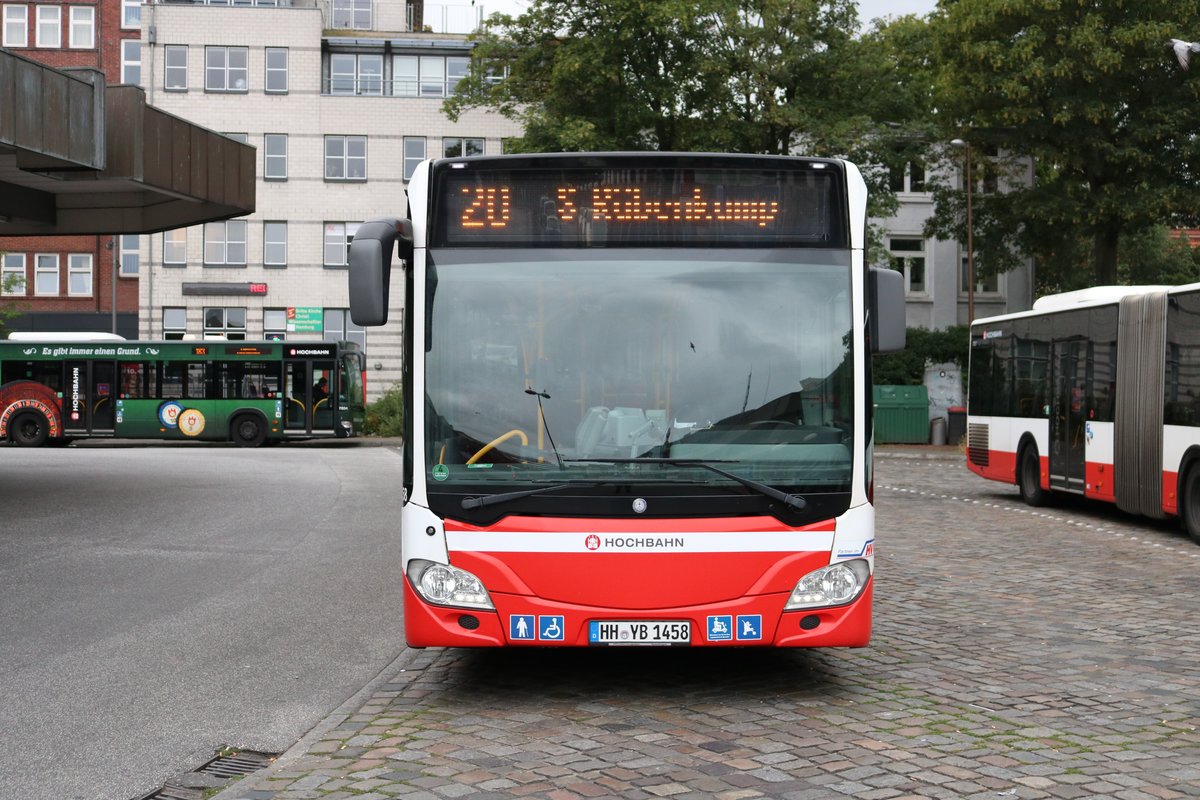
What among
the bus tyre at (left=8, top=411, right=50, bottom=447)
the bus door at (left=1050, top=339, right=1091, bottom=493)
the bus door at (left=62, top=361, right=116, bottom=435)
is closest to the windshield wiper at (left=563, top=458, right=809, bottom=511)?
the bus door at (left=1050, top=339, right=1091, bottom=493)

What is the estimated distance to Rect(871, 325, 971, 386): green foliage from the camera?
44406 millimetres

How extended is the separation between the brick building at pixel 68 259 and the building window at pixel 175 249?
3.30 meters

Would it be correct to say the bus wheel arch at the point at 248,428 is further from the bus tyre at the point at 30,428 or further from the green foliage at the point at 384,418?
the green foliage at the point at 384,418

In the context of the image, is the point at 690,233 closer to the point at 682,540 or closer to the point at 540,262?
the point at 540,262

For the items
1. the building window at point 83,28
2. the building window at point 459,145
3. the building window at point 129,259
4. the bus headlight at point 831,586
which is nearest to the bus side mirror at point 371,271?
the bus headlight at point 831,586

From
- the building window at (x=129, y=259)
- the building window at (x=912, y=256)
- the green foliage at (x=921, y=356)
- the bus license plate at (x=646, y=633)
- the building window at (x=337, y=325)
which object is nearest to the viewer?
the bus license plate at (x=646, y=633)

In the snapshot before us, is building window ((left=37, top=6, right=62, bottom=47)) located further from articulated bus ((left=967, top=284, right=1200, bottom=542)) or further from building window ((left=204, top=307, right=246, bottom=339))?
articulated bus ((left=967, top=284, right=1200, bottom=542))

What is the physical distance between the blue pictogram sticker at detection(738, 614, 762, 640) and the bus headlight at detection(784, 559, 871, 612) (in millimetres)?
147

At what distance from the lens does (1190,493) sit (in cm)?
1605

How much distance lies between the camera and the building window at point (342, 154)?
5788 centimetres

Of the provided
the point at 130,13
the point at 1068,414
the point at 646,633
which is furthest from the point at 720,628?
the point at 130,13

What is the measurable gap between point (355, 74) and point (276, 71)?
3086 mm

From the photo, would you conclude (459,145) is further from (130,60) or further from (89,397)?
(89,397)

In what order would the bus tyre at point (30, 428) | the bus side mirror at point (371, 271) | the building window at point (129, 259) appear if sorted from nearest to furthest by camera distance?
the bus side mirror at point (371, 271) → the bus tyre at point (30, 428) → the building window at point (129, 259)
